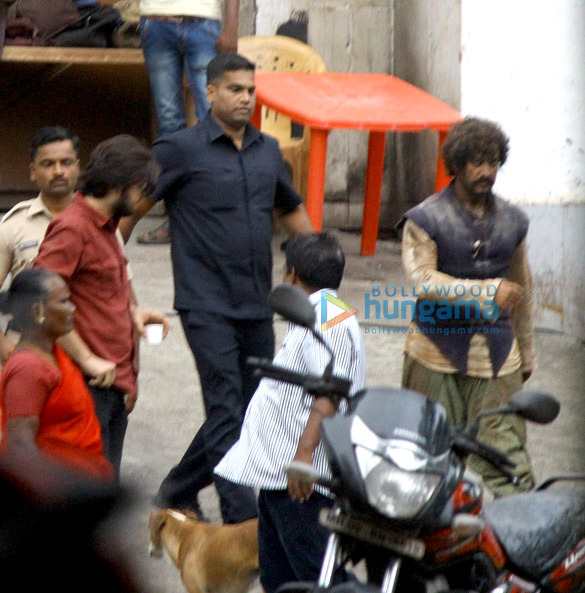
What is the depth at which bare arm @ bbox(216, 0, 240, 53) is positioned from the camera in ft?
23.9

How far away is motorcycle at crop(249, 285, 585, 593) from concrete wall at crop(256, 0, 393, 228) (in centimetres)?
630

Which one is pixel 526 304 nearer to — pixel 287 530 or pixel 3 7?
pixel 287 530

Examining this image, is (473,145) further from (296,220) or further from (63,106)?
(63,106)

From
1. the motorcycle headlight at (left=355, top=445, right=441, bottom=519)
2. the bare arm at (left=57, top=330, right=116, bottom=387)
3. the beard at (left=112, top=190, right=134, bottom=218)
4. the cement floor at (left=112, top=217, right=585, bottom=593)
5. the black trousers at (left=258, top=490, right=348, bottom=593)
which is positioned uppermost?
the beard at (left=112, top=190, right=134, bottom=218)

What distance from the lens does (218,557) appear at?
149 inches

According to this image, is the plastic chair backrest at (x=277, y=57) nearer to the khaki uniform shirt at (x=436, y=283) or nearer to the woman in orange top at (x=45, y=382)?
the khaki uniform shirt at (x=436, y=283)

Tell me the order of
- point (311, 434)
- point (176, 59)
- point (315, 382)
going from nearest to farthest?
1. point (315, 382)
2. point (311, 434)
3. point (176, 59)

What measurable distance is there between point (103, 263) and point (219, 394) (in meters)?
0.80

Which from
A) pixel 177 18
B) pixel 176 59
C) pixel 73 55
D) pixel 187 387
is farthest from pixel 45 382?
pixel 73 55

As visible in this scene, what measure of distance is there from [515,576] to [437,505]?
61 centimetres

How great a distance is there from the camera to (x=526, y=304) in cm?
435

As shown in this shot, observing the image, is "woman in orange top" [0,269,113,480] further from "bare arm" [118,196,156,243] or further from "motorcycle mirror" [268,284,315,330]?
"bare arm" [118,196,156,243]

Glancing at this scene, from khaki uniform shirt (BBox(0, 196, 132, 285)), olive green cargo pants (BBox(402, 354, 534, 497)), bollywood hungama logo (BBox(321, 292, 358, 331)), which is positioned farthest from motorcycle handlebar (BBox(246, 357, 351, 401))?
khaki uniform shirt (BBox(0, 196, 132, 285))

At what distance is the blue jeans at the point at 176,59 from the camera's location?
24.4 ft
